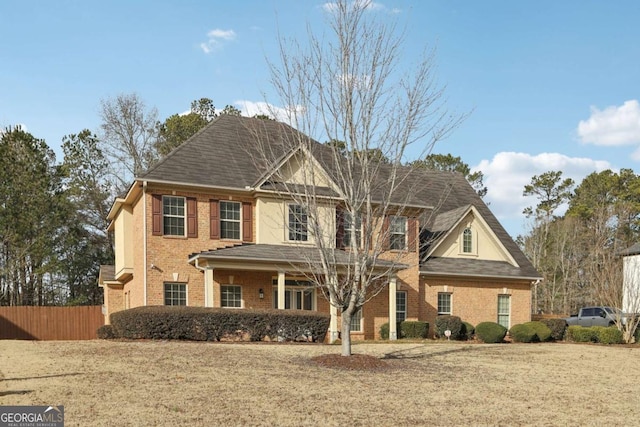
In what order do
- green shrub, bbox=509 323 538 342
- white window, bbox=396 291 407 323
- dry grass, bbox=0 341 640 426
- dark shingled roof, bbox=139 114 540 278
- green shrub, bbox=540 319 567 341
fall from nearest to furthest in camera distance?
dry grass, bbox=0 341 640 426 → dark shingled roof, bbox=139 114 540 278 → green shrub, bbox=509 323 538 342 → green shrub, bbox=540 319 567 341 → white window, bbox=396 291 407 323

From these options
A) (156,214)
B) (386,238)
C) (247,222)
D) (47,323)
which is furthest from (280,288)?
(47,323)

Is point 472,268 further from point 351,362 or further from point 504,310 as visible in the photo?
point 351,362

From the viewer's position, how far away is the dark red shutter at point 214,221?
24469 millimetres

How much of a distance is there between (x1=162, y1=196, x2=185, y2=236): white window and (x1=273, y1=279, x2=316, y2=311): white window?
4684 mm

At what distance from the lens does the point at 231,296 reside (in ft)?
80.1

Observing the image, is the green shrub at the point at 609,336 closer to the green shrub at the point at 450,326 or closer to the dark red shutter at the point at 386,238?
the green shrub at the point at 450,326

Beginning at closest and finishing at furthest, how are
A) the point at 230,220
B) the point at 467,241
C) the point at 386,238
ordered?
the point at 386,238, the point at 230,220, the point at 467,241

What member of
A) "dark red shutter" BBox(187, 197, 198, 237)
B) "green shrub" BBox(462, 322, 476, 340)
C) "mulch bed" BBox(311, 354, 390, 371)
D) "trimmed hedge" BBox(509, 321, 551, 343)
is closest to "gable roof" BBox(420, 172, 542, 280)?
"green shrub" BBox(462, 322, 476, 340)

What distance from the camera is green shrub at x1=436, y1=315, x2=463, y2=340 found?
27.0m

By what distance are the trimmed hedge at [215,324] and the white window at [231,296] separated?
3.32m

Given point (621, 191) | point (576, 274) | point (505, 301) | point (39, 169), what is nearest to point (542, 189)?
point (621, 191)

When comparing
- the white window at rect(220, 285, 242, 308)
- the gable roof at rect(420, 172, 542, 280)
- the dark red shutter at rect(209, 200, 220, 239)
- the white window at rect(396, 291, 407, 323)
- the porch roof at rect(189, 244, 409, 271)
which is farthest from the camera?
the gable roof at rect(420, 172, 542, 280)

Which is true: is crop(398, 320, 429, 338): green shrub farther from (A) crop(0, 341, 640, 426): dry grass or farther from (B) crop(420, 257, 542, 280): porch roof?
(A) crop(0, 341, 640, 426): dry grass

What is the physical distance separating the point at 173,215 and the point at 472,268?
13351mm
